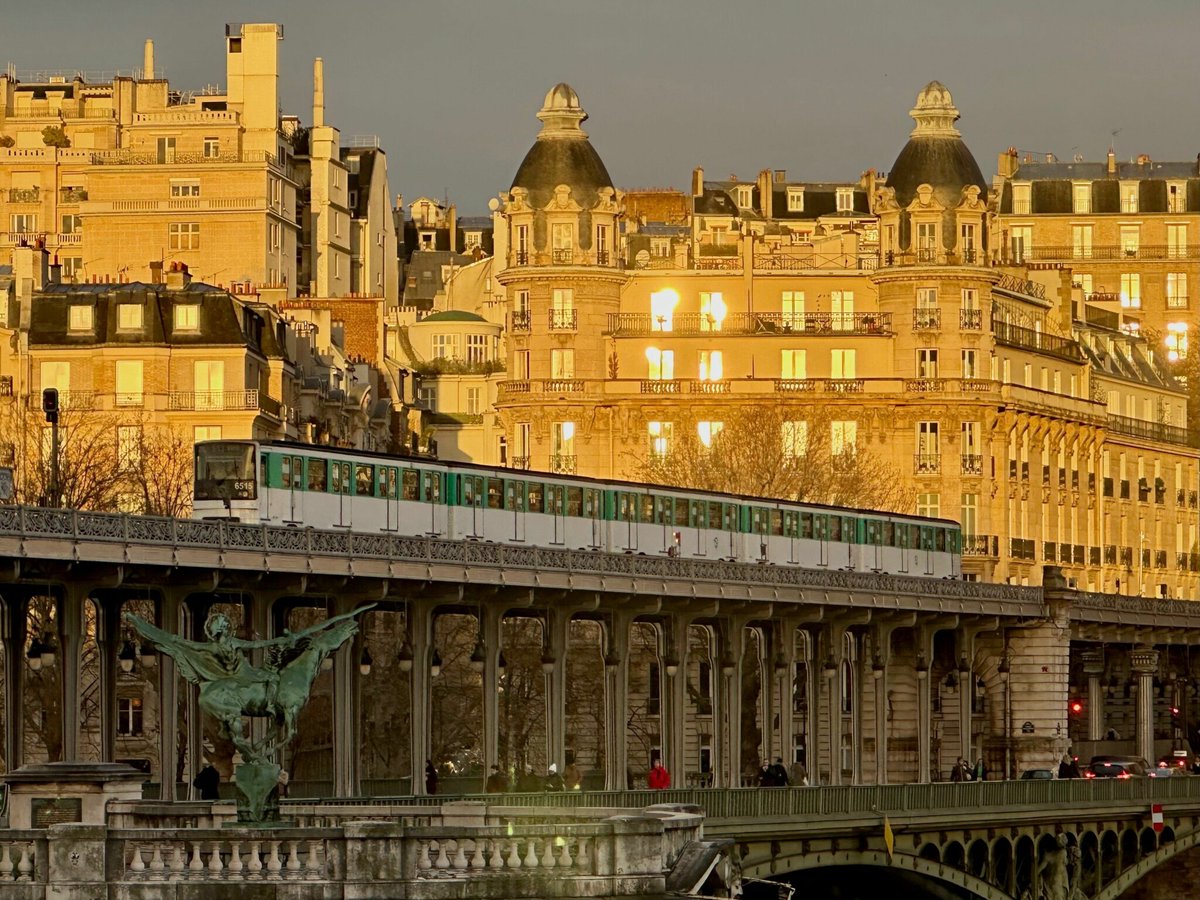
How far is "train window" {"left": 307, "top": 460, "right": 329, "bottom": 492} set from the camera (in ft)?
297

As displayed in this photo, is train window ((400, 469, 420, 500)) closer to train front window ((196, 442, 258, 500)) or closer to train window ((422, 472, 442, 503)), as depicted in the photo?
train window ((422, 472, 442, 503))

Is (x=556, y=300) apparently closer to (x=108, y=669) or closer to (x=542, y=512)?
(x=542, y=512)

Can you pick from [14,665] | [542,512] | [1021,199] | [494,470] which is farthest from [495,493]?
[1021,199]

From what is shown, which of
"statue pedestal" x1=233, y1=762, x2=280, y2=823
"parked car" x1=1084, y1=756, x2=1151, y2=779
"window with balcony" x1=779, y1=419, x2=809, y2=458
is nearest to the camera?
"statue pedestal" x1=233, y1=762, x2=280, y2=823

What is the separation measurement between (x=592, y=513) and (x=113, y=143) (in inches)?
2875

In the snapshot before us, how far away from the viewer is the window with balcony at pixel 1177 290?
193m

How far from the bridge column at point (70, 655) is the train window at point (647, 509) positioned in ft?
115

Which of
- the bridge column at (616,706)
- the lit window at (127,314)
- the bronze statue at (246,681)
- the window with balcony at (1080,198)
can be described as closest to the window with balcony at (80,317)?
the lit window at (127,314)

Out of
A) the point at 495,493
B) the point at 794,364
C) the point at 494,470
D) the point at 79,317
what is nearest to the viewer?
the point at 495,493

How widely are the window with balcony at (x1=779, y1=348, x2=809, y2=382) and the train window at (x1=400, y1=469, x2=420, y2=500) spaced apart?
60587mm

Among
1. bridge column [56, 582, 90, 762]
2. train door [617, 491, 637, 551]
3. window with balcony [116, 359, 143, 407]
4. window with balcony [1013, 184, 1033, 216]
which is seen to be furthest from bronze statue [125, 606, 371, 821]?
window with balcony [1013, 184, 1033, 216]

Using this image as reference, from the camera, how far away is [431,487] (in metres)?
96.2

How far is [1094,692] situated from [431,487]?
167 ft

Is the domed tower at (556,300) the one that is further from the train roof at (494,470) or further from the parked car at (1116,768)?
the parked car at (1116,768)
